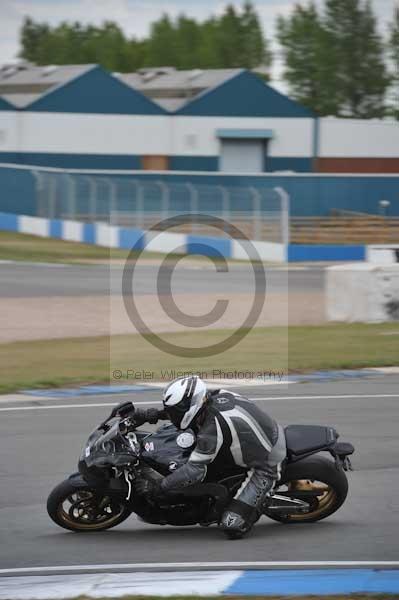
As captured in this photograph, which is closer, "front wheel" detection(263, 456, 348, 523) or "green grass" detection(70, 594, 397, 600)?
"green grass" detection(70, 594, 397, 600)

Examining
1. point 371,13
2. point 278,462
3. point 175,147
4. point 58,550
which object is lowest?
point 58,550

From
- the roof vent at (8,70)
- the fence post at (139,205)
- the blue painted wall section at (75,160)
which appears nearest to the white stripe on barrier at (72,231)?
the fence post at (139,205)

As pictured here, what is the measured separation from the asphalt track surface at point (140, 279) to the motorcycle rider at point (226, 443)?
16.8m

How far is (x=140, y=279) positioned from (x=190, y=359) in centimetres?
1102

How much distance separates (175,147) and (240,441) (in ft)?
160

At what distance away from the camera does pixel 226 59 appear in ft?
362

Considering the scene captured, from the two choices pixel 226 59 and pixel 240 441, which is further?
pixel 226 59

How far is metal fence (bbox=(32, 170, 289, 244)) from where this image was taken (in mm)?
35531

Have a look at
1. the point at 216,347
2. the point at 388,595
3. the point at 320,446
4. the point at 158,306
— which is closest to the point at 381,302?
the point at 216,347

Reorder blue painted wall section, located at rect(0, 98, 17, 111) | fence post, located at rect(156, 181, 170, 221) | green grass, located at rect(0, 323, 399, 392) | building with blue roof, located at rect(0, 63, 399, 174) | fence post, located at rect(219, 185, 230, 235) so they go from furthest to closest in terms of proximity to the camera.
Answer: building with blue roof, located at rect(0, 63, 399, 174) < blue painted wall section, located at rect(0, 98, 17, 111) < fence post, located at rect(156, 181, 170, 221) < fence post, located at rect(219, 185, 230, 235) < green grass, located at rect(0, 323, 399, 392)

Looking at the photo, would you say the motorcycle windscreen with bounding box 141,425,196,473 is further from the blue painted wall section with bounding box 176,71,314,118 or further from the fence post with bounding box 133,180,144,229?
the blue painted wall section with bounding box 176,71,314,118

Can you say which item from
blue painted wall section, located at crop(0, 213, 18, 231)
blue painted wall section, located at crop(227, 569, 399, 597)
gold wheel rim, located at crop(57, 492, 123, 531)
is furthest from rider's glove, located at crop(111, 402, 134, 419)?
blue painted wall section, located at crop(0, 213, 18, 231)

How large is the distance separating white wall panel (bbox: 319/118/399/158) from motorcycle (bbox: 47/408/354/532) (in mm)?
50881

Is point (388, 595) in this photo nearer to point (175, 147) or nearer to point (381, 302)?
point (381, 302)
